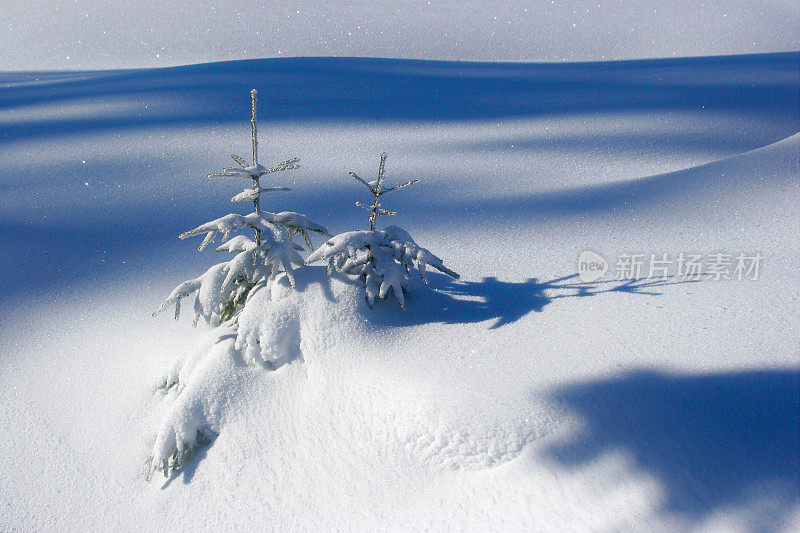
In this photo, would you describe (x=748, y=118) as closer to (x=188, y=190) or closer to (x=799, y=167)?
(x=799, y=167)

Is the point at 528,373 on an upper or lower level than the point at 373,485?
upper

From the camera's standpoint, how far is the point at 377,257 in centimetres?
170

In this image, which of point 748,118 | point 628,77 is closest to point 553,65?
point 628,77

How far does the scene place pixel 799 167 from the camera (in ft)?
8.11

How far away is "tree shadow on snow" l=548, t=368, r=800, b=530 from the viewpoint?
3.62ft

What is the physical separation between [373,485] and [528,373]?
521 mm

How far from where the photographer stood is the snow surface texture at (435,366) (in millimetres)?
1221

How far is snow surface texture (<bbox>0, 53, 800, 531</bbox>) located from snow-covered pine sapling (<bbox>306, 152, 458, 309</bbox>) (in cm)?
7
